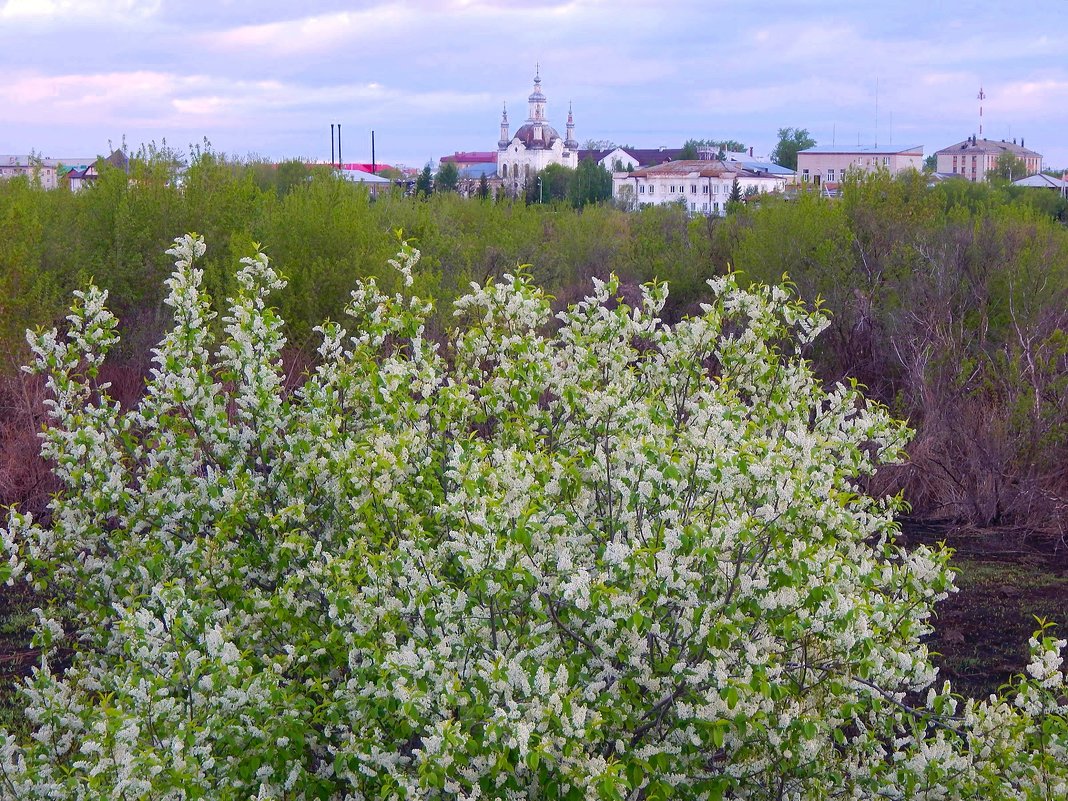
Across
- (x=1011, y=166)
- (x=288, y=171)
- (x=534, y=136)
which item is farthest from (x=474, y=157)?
(x=288, y=171)

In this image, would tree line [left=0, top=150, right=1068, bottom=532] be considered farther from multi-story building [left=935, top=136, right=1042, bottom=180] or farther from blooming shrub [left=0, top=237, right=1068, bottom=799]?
multi-story building [left=935, top=136, right=1042, bottom=180]

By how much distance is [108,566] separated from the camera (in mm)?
4340

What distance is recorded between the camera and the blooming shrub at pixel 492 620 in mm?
2947

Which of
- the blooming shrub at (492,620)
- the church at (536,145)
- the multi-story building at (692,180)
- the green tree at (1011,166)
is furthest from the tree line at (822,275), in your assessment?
the church at (536,145)

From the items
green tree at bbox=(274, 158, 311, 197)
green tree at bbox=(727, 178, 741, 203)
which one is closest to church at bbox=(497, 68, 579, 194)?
green tree at bbox=(727, 178, 741, 203)

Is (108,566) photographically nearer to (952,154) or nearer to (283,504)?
(283,504)

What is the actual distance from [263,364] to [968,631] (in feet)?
15.1

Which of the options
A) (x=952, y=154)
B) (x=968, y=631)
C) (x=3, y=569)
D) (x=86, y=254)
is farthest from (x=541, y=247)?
(x=952, y=154)

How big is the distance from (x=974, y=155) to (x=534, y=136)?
42.1 m

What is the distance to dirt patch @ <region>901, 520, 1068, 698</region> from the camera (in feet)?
20.7

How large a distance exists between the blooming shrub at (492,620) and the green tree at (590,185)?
54269mm

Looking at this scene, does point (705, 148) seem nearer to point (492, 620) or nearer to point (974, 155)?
point (974, 155)

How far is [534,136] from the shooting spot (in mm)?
117688

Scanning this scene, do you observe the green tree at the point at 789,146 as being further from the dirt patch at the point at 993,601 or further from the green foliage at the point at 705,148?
the dirt patch at the point at 993,601
